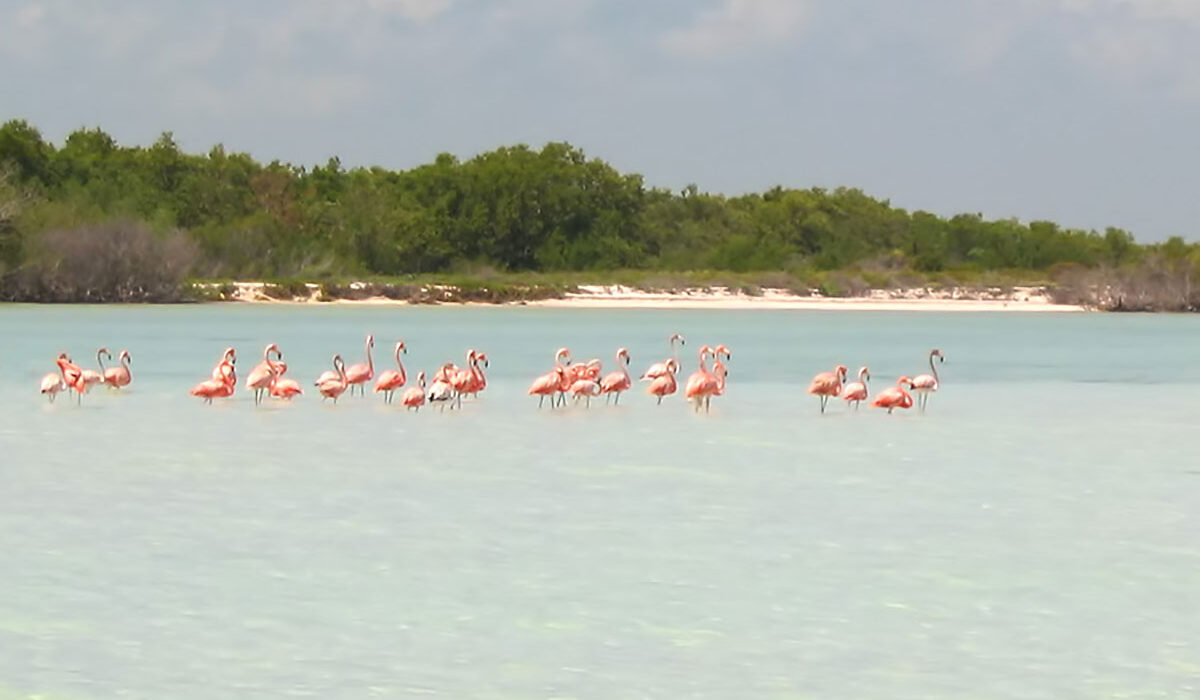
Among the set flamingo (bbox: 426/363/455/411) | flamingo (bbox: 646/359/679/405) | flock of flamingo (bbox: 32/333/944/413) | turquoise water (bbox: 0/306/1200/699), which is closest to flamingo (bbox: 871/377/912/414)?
flock of flamingo (bbox: 32/333/944/413)

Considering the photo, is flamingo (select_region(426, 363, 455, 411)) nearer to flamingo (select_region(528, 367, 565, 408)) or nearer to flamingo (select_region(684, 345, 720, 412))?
flamingo (select_region(528, 367, 565, 408))

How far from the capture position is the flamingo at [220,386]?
2073cm

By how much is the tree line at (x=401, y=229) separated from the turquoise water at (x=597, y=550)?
4112 cm

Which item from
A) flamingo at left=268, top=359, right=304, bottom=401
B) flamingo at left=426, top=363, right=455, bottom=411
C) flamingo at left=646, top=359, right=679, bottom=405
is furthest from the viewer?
flamingo at left=646, top=359, right=679, bottom=405

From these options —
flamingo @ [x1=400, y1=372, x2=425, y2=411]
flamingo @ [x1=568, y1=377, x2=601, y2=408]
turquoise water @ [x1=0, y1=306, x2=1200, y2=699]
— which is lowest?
turquoise water @ [x1=0, y1=306, x2=1200, y2=699]

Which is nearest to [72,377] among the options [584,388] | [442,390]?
[442,390]

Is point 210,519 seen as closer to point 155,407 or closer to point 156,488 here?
point 156,488

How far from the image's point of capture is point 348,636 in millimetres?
8961

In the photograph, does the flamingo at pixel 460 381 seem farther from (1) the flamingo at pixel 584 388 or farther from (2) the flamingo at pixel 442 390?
(1) the flamingo at pixel 584 388

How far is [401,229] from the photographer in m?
80.1

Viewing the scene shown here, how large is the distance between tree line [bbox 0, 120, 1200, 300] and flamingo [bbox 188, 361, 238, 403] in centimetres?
3970

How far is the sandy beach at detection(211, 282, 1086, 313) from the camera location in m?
65.9

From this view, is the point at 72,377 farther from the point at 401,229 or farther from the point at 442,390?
the point at 401,229

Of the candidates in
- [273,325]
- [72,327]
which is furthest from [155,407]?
[273,325]
